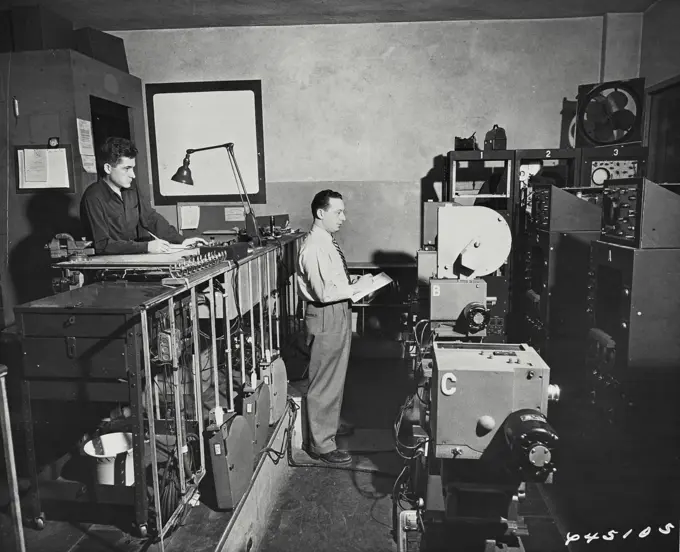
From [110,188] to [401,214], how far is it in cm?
315

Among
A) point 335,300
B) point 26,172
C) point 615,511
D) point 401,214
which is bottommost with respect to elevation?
point 615,511

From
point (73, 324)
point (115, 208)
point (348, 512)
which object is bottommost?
point (348, 512)

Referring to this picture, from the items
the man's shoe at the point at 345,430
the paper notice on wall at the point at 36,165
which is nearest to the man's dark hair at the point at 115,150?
the paper notice on wall at the point at 36,165

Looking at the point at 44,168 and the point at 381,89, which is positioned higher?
the point at 381,89

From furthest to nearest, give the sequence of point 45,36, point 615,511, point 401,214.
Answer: point 401,214 < point 45,36 < point 615,511

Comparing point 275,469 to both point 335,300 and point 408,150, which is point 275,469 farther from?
point 408,150

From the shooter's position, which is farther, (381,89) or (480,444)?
(381,89)

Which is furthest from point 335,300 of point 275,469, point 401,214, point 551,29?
point 551,29

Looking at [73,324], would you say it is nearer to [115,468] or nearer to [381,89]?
[115,468]

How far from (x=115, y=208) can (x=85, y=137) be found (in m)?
1.76

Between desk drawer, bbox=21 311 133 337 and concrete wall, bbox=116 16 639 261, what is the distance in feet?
12.5

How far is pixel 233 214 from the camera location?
5570 mm

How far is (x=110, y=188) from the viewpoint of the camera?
312 centimetres

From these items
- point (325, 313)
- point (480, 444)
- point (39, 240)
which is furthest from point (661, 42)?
point (39, 240)
